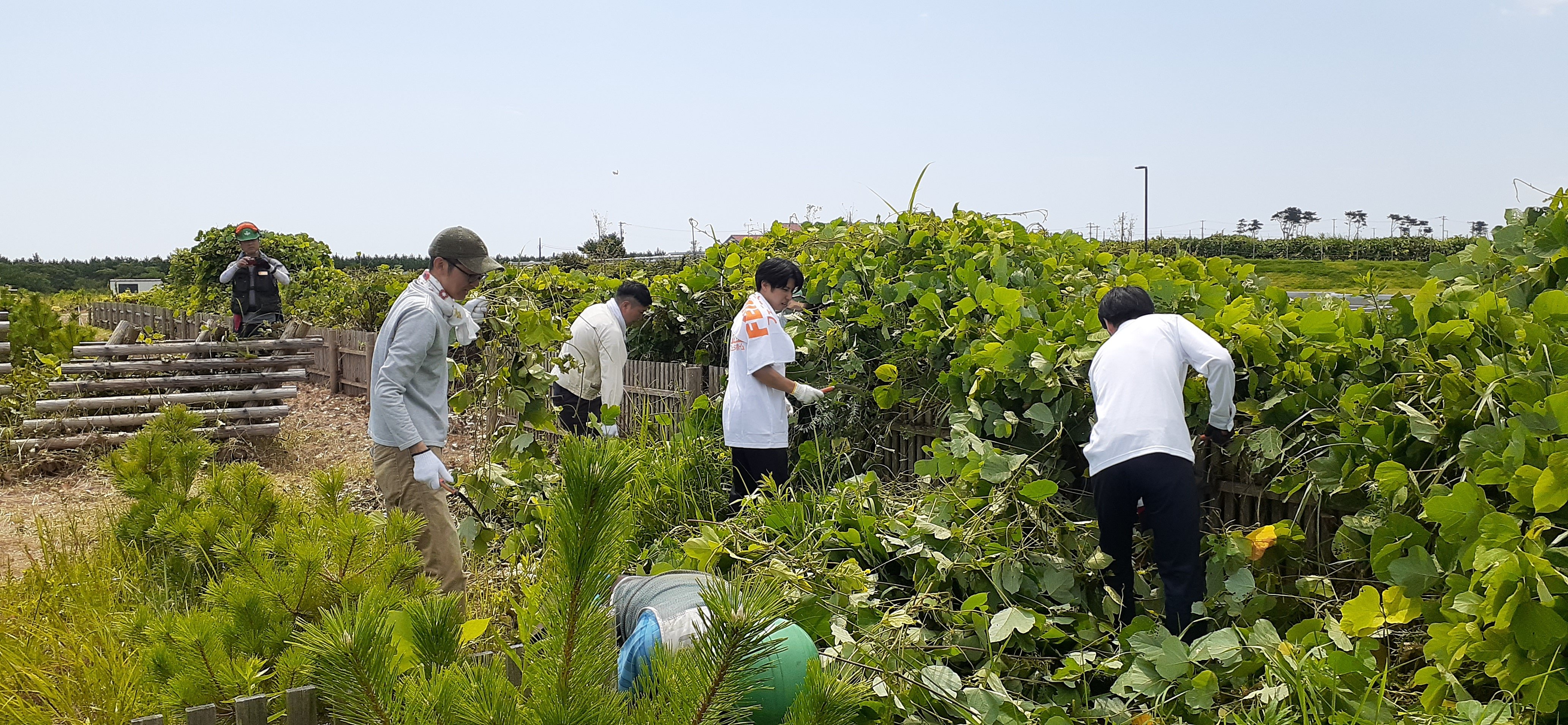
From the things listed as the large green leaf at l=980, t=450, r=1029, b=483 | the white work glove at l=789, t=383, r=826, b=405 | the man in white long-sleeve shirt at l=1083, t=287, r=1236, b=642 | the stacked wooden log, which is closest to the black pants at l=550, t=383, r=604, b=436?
the white work glove at l=789, t=383, r=826, b=405

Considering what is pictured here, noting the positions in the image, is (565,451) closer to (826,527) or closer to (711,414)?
(826,527)

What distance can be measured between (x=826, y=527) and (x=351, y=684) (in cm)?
250

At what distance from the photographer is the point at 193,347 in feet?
29.2

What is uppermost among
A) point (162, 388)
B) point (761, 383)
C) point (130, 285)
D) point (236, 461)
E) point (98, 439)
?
point (130, 285)

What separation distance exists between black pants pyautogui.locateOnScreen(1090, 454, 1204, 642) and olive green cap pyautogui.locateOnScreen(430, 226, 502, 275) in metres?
2.61

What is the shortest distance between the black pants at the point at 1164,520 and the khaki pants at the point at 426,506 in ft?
8.64

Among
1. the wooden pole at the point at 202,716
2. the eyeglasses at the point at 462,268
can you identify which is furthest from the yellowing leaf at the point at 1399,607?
the eyeglasses at the point at 462,268

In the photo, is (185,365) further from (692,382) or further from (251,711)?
(251,711)

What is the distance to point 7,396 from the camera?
8.50 meters

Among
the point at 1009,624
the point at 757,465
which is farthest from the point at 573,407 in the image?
the point at 1009,624

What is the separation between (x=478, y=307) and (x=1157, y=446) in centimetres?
342

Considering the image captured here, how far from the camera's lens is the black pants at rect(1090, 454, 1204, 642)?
3.44m

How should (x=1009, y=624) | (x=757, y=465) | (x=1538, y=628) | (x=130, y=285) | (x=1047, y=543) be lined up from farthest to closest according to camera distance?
(x=130, y=285)
(x=757, y=465)
(x=1047, y=543)
(x=1009, y=624)
(x=1538, y=628)

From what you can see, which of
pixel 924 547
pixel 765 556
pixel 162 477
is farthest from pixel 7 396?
pixel 924 547
